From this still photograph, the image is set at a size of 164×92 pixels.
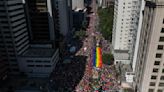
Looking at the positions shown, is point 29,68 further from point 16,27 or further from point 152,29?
point 152,29

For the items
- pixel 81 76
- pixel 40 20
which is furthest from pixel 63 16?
pixel 81 76

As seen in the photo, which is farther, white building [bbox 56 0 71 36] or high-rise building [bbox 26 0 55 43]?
white building [bbox 56 0 71 36]

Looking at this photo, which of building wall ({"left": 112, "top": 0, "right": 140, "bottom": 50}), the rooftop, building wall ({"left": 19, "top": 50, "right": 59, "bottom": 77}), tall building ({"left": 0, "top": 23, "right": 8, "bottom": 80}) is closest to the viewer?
tall building ({"left": 0, "top": 23, "right": 8, "bottom": 80})

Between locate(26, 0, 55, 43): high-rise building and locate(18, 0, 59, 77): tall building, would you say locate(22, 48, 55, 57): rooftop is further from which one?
locate(26, 0, 55, 43): high-rise building

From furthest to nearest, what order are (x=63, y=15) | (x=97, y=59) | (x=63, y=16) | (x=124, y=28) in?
1. (x=63, y=16)
2. (x=63, y=15)
3. (x=124, y=28)
4. (x=97, y=59)

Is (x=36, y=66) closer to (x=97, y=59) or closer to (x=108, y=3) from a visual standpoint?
(x=97, y=59)

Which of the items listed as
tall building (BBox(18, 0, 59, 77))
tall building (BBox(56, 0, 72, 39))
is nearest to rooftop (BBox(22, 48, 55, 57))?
tall building (BBox(18, 0, 59, 77))

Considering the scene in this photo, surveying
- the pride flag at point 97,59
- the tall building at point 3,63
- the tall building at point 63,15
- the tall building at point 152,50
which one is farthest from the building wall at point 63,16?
the tall building at point 152,50
